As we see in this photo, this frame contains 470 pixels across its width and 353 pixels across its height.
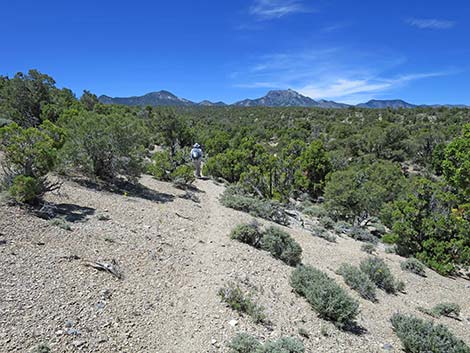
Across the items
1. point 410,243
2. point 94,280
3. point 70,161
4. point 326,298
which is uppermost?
point 70,161

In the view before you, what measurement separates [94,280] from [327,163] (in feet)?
72.9

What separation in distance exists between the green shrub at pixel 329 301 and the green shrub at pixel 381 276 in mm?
2988

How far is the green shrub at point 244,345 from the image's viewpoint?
16.5ft

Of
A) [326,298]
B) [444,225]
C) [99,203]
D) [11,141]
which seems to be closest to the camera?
[326,298]

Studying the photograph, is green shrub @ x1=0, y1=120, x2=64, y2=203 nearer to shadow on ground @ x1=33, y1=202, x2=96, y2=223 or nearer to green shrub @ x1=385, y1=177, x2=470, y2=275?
shadow on ground @ x1=33, y1=202, x2=96, y2=223

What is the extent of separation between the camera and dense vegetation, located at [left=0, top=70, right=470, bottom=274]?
10758mm

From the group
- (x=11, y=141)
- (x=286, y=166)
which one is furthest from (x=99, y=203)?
(x=286, y=166)

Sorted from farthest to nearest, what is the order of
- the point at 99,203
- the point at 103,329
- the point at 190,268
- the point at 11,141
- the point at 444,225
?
the point at 444,225 < the point at 99,203 < the point at 11,141 < the point at 190,268 < the point at 103,329

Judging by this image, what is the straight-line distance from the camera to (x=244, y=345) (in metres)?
5.06

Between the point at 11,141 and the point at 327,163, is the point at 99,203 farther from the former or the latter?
the point at 327,163

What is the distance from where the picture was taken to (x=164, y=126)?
96.9 feet

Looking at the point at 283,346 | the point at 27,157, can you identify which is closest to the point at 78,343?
the point at 283,346

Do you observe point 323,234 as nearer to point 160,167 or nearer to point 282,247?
point 282,247

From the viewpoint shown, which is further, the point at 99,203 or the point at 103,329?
the point at 99,203
